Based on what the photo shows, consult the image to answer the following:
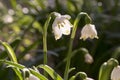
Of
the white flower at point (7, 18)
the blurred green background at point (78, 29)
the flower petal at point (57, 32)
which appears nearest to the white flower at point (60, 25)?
the flower petal at point (57, 32)

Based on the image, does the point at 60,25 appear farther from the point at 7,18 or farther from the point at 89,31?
the point at 7,18

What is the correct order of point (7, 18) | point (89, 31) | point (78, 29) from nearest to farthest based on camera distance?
point (89, 31)
point (78, 29)
point (7, 18)

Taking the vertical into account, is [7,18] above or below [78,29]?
above

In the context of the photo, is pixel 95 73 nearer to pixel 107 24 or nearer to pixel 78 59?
pixel 78 59

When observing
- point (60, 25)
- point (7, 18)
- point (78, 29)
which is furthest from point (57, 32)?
point (7, 18)

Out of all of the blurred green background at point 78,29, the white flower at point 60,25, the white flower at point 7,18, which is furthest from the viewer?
the white flower at point 7,18

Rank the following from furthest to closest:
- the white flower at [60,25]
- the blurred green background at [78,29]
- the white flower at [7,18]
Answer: the white flower at [7,18]
the blurred green background at [78,29]
the white flower at [60,25]

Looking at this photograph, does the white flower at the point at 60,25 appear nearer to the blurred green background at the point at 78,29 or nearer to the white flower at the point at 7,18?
the blurred green background at the point at 78,29

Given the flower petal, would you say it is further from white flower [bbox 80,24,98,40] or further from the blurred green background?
the blurred green background
